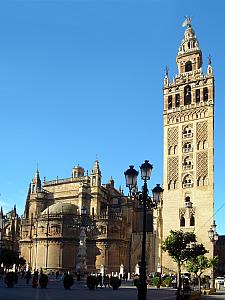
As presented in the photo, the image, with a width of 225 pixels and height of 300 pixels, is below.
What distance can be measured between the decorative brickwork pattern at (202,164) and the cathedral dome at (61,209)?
22458 mm

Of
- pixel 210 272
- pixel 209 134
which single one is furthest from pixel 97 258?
pixel 209 134

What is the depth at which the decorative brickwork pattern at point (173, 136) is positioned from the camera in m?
63.5

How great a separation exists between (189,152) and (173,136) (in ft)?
12.4

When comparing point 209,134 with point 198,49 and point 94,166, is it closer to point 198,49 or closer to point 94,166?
point 198,49

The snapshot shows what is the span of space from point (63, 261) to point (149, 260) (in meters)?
13.4

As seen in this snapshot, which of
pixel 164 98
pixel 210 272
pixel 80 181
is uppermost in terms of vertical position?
pixel 164 98

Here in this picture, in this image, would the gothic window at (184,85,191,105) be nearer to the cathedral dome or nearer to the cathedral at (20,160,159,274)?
the cathedral at (20,160,159,274)

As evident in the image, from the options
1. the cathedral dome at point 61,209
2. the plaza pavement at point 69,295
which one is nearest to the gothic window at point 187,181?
the cathedral dome at point 61,209

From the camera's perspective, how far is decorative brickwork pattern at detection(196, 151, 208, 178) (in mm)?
59406

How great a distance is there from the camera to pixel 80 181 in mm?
75500

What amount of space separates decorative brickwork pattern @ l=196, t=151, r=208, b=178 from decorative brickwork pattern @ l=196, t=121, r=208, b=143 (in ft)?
6.68

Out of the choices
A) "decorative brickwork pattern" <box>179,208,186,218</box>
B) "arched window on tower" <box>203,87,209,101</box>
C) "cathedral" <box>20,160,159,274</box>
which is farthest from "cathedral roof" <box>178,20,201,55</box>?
"decorative brickwork pattern" <box>179,208,186,218</box>

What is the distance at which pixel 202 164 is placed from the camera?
59.9 metres

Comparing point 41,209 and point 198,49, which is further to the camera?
point 41,209
